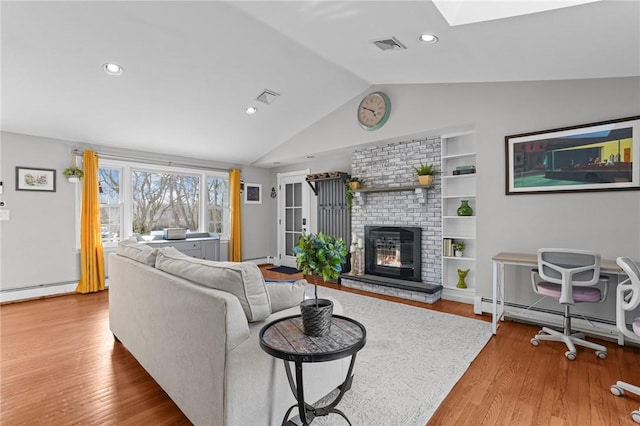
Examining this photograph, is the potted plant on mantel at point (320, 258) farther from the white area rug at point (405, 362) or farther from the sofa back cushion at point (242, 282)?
the white area rug at point (405, 362)

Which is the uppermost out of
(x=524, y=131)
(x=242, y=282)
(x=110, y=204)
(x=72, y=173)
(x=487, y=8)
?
(x=487, y=8)

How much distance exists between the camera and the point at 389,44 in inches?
114

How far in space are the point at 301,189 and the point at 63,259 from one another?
4206mm

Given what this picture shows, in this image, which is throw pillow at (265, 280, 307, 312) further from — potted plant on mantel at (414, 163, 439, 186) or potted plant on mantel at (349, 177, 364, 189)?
potted plant on mantel at (349, 177, 364, 189)

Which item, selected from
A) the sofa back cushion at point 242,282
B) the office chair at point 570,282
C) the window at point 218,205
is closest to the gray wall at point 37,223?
the window at point 218,205

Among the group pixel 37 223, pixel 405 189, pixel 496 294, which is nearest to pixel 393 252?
pixel 405 189

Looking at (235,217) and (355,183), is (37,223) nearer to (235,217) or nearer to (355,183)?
(235,217)

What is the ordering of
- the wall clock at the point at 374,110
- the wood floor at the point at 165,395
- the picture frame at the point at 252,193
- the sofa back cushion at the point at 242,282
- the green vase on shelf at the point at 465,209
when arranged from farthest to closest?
the picture frame at the point at 252,193 → the wall clock at the point at 374,110 → the green vase on shelf at the point at 465,209 → the wood floor at the point at 165,395 → the sofa back cushion at the point at 242,282

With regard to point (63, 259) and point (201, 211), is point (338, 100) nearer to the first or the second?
point (201, 211)

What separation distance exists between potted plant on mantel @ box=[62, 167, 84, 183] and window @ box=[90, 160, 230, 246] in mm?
348

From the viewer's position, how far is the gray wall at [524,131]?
2.89m

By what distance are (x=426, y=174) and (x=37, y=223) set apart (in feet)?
18.3

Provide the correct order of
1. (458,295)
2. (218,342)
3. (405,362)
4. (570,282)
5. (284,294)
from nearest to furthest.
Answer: (218,342), (284,294), (405,362), (570,282), (458,295)

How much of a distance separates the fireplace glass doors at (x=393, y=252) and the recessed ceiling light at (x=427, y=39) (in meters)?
2.59
